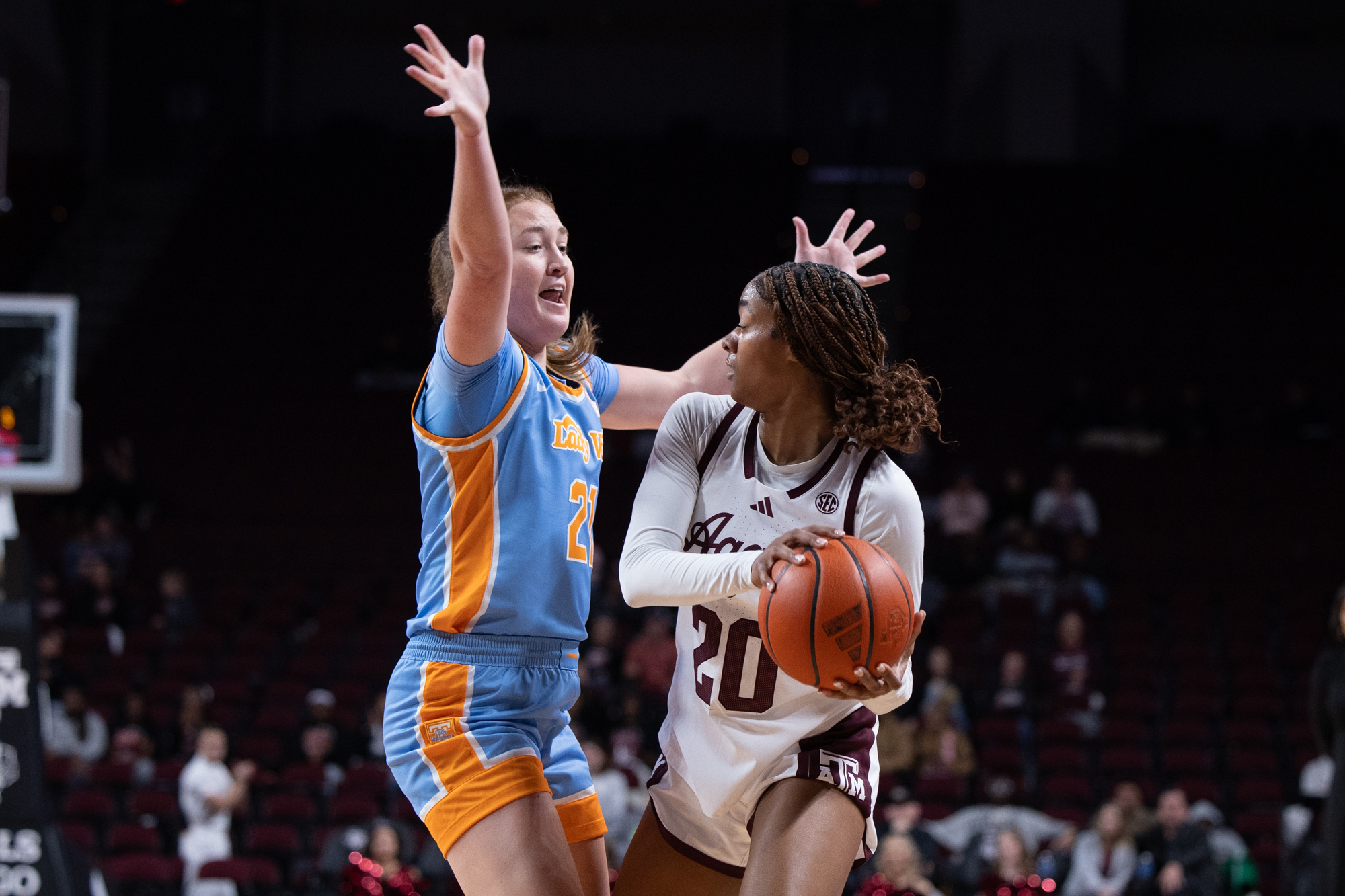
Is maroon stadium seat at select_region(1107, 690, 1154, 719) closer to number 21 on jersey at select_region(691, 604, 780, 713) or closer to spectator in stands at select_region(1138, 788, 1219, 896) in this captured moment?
spectator in stands at select_region(1138, 788, 1219, 896)

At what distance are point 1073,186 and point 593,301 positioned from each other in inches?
228

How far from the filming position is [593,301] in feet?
50.1

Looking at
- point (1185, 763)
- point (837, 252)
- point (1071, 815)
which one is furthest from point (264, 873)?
point (837, 252)

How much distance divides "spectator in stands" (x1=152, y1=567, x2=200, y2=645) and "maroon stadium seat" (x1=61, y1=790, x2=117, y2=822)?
196 centimetres

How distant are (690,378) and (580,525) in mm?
620

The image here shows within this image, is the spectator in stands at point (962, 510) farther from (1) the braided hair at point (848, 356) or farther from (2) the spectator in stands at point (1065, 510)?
(1) the braided hair at point (848, 356)

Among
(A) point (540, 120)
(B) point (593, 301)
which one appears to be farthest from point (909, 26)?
(B) point (593, 301)

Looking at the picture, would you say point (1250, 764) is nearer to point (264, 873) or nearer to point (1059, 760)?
point (1059, 760)

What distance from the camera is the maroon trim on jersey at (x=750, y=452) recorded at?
268 cm

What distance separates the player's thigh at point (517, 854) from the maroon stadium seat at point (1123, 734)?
712 cm

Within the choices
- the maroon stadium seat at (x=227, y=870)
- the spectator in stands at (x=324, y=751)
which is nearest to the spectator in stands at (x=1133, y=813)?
the spectator in stands at (x=324, y=751)

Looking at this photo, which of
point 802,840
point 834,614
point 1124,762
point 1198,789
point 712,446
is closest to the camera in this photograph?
point 834,614

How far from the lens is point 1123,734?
352 inches

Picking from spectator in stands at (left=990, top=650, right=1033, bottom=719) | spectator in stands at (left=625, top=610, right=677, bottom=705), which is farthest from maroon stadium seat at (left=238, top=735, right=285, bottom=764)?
spectator in stands at (left=990, top=650, right=1033, bottom=719)
